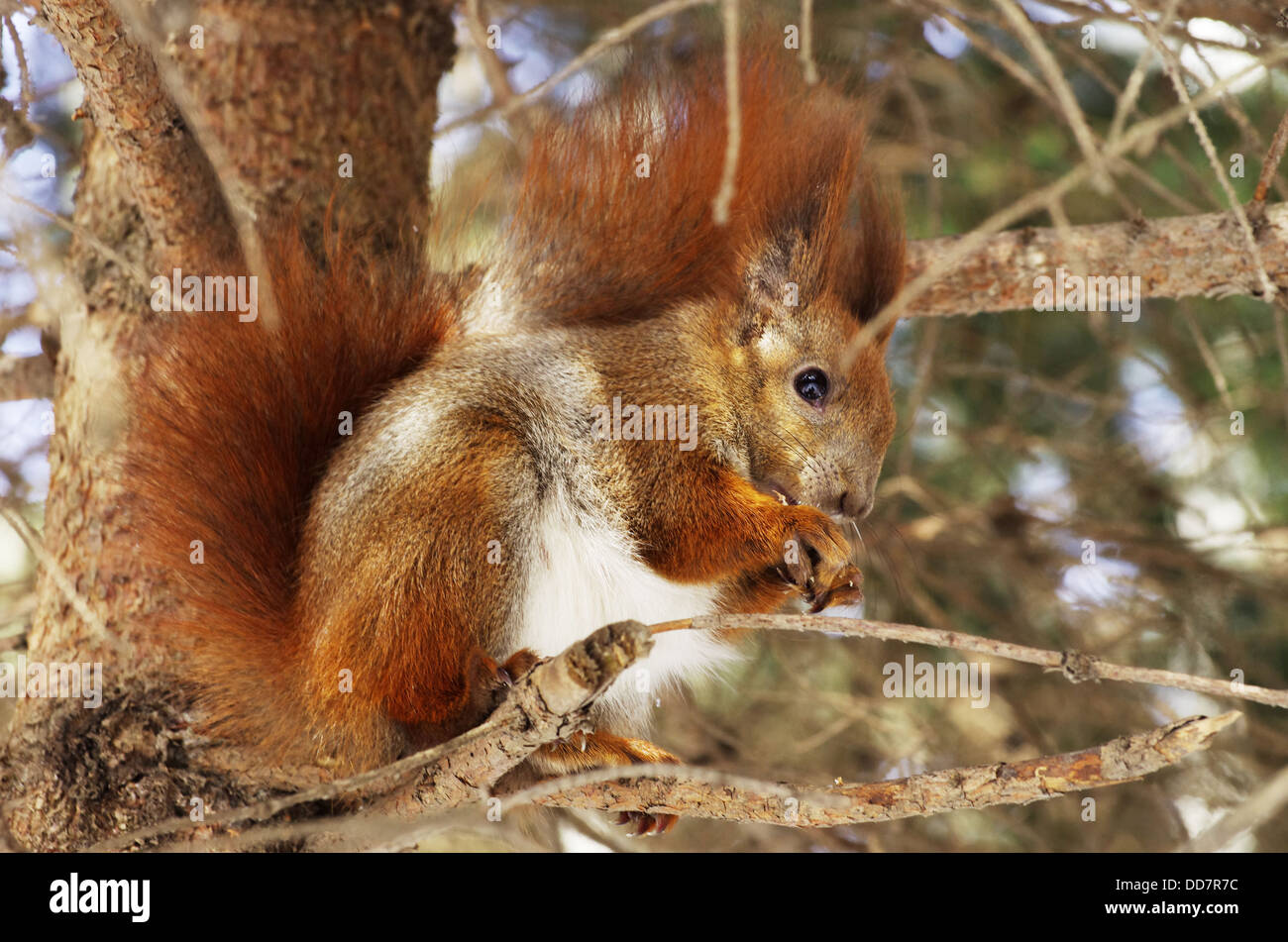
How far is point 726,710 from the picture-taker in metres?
3.21

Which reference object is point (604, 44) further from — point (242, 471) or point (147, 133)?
point (242, 471)

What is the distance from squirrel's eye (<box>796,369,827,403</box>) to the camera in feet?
6.84

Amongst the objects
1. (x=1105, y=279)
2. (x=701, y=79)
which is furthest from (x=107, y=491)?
(x=1105, y=279)

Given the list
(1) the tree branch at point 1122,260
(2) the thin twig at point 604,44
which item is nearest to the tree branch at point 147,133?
(2) the thin twig at point 604,44

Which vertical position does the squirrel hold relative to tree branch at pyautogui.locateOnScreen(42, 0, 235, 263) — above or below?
below

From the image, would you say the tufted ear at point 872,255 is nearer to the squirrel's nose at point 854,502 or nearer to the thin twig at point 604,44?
the squirrel's nose at point 854,502

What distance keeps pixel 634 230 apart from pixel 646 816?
1.08 meters

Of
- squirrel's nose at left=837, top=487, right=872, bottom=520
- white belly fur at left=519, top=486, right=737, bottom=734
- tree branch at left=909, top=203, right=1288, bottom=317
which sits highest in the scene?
tree branch at left=909, top=203, right=1288, bottom=317

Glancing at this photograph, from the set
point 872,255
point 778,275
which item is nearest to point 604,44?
point 778,275

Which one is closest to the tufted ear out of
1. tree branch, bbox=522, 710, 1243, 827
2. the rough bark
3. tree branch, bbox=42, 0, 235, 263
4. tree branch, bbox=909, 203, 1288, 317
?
tree branch, bbox=909, 203, 1288, 317

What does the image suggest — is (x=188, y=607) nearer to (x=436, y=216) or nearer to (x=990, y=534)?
(x=436, y=216)

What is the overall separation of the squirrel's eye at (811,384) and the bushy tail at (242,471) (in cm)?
82

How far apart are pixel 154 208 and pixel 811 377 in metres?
1.20

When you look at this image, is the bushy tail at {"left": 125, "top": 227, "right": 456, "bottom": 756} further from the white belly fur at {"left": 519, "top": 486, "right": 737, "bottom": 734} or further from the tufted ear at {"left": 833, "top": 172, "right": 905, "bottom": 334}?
the tufted ear at {"left": 833, "top": 172, "right": 905, "bottom": 334}
